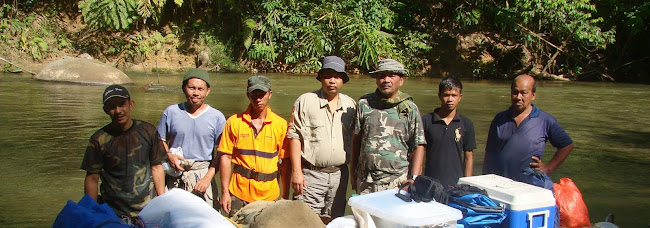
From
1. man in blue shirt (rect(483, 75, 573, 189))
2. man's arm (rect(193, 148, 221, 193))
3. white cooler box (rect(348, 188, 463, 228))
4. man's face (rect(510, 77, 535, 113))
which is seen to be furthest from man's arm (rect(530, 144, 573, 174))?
man's arm (rect(193, 148, 221, 193))

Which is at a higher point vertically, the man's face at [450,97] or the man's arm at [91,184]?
the man's face at [450,97]

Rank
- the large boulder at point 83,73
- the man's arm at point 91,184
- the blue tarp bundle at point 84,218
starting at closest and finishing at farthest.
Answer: the blue tarp bundle at point 84,218
the man's arm at point 91,184
the large boulder at point 83,73

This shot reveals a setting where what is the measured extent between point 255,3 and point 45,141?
42.1 ft

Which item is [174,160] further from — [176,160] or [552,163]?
[552,163]

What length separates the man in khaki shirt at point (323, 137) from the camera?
388 centimetres

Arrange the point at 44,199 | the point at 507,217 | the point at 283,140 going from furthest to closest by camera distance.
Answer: the point at 44,199
the point at 283,140
the point at 507,217

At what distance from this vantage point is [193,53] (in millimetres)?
20344

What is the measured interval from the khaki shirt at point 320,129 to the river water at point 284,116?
96.5 inches

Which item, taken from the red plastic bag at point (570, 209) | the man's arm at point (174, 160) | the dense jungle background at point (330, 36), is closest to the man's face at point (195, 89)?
the man's arm at point (174, 160)

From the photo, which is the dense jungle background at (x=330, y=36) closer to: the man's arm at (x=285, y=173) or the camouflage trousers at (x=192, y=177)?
the man's arm at (x=285, y=173)

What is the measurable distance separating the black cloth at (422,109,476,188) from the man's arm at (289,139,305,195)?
879 millimetres

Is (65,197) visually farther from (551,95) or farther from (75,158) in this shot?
(551,95)

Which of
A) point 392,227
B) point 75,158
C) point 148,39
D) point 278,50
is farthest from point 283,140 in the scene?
point 148,39

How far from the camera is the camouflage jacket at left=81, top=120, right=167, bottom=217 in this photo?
3.23 m
